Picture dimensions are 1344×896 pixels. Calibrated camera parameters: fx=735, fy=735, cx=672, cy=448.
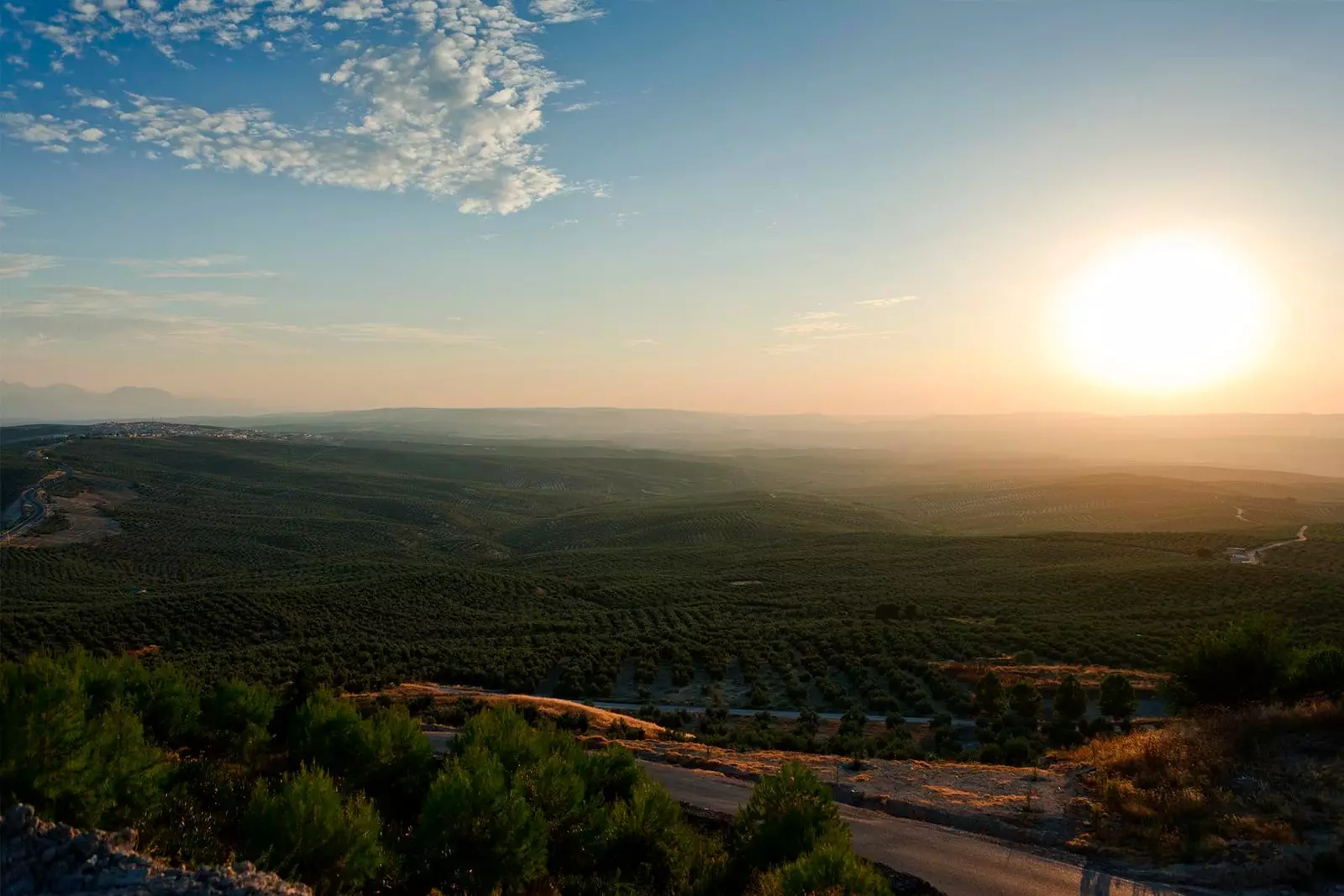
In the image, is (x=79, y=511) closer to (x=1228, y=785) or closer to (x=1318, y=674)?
(x=1228, y=785)

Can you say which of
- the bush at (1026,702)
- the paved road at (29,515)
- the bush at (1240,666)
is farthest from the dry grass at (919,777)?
the paved road at (29,515)

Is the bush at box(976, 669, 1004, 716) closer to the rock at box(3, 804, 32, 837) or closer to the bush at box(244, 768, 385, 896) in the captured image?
the bush at box(244, 768, 385, 896)

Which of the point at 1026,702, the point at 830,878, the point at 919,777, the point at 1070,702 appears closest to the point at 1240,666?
the point at 1070,702

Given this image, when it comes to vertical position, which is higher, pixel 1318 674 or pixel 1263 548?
pixel 1318 674

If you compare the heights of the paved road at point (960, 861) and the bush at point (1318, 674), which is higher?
the bush at point (1318, 674)

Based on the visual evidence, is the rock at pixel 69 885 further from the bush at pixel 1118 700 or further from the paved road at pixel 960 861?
the bush at pixel 1118 700

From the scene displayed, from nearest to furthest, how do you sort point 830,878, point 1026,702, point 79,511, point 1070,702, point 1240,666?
point 830,878 < point 1240,666 < point 1070,702 < point 1026,702 < point 79,511

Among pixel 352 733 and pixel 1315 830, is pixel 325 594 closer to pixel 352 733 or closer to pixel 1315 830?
pixel 352 733
